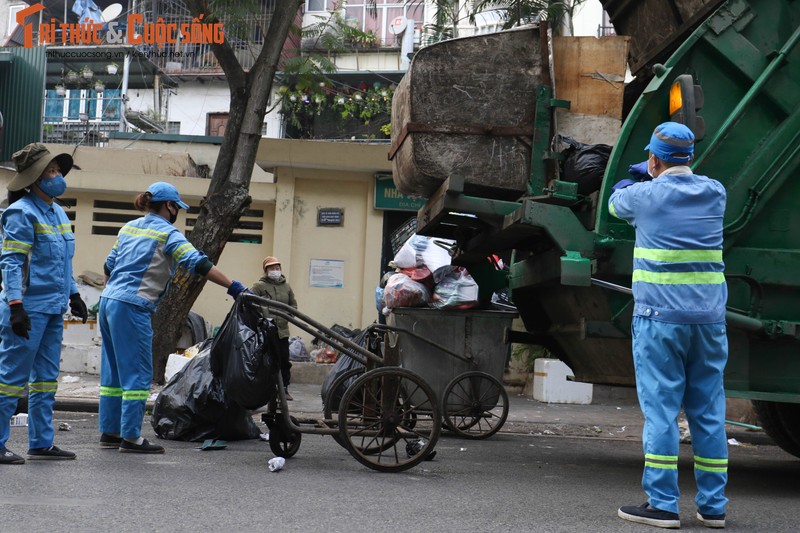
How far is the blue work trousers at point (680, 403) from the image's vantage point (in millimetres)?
4039

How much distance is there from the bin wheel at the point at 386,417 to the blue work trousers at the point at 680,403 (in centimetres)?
166

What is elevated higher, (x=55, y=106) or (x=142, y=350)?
(x=55, y=106)

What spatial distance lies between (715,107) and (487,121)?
1285 mm

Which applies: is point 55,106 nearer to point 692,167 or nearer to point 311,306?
point 311,306

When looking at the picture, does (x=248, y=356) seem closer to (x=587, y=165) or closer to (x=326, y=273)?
(x=587, y=165)

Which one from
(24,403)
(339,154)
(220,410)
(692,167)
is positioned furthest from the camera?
(339,154)

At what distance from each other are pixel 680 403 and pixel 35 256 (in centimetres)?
362

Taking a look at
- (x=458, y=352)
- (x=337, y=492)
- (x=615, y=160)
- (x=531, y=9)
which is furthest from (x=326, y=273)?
(x=337, y=492)

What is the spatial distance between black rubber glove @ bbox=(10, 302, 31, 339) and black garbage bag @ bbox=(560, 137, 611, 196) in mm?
3150

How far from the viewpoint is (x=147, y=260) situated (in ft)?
19.1

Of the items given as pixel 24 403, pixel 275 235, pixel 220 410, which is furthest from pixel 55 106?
pixel 220 410

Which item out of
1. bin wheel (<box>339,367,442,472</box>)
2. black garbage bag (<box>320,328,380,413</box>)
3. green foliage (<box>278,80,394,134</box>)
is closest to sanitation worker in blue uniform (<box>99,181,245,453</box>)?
bin wheel (<box>339,367,442,472</box>)

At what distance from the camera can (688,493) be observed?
5098mm

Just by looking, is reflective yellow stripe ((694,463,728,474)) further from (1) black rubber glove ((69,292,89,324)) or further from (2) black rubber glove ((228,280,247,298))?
(1) black rubber glove ((69,292,89,324))
